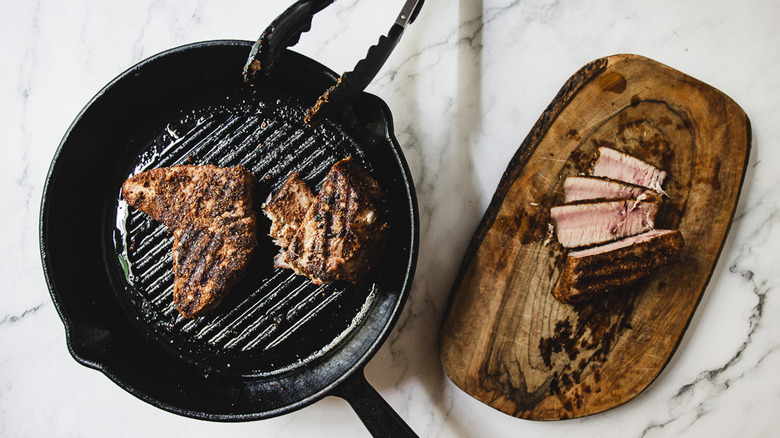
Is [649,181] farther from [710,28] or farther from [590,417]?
[590,417]

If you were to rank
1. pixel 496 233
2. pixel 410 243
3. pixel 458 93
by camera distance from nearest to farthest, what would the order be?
pixel 410 243 < pixel 496 233 < pixel 458 93

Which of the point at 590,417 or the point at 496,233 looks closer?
the point at 496,233

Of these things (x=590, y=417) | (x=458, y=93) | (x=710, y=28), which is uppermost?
(x=710, y=28)

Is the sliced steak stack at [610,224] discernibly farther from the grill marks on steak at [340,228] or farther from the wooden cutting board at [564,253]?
the grill marks on steak at [340,228]

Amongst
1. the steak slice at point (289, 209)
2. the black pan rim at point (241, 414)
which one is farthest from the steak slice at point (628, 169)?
the steak slice at point (289, 209)

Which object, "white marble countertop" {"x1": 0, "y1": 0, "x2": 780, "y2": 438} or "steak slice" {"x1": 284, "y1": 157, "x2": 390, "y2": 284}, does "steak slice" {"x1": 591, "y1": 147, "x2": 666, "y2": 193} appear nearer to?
"white marble countertop" {"x1": 0, "y1": 0, "x2": 780, "y2": 438}

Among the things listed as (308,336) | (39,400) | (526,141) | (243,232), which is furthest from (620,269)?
(39,400)

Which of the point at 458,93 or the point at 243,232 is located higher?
the point at 458,93
